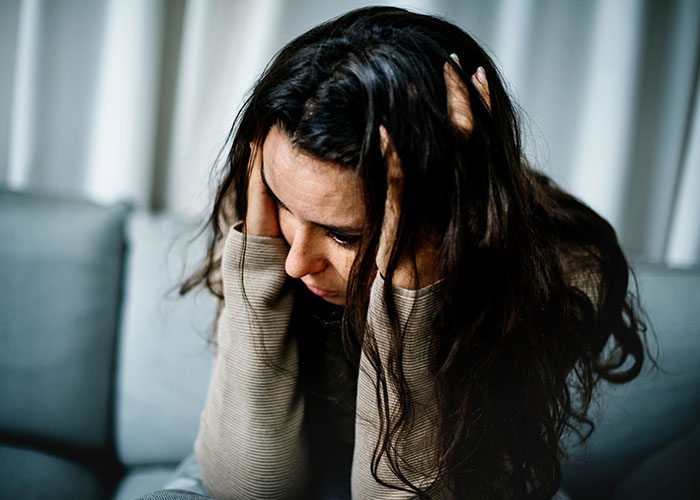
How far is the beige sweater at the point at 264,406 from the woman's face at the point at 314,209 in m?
0.08

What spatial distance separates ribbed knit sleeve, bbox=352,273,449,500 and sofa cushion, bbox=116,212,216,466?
378 mm

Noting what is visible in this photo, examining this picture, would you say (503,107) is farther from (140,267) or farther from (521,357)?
(140,267)

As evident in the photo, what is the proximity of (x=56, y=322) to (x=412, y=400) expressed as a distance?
646 mm

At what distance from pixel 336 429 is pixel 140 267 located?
0.47 meters

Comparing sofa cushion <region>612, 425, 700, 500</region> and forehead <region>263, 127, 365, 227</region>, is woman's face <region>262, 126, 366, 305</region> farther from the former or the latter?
sofa cushion <region>612, 425, 700, 500</region>

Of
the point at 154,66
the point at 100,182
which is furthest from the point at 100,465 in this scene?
the point at 154,66

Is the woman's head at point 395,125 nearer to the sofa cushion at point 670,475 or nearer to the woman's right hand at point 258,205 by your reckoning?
the woman's right hand at point 258,205

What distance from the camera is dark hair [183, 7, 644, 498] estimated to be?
0.54 m

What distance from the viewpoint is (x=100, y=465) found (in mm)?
959

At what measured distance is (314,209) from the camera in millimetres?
560

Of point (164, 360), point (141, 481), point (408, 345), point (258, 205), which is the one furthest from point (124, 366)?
point (408, 345)

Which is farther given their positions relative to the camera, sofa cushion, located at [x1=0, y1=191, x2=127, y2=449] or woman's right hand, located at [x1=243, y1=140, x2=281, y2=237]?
sofa cushion, located at [x1=0, y1=191, x2=127, y2=449]

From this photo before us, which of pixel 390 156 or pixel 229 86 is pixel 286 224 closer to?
pixel 390 156

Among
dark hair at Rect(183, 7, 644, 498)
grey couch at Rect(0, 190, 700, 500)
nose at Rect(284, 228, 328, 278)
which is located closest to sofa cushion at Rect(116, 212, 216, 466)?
grey couch at Rect(0, 190, 700, 500)
